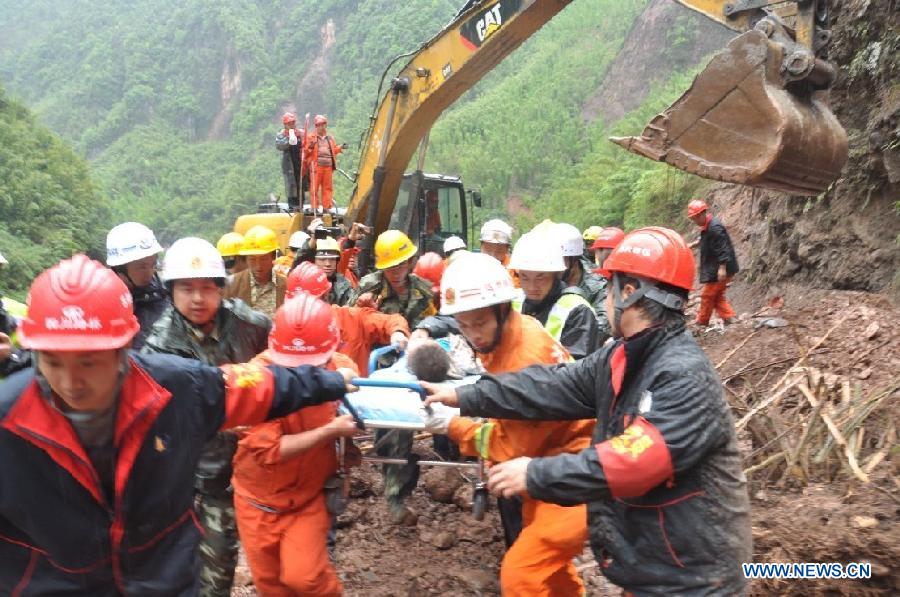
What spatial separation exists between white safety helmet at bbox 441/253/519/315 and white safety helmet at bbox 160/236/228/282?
1246 millimetres

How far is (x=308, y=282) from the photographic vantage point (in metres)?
5.23

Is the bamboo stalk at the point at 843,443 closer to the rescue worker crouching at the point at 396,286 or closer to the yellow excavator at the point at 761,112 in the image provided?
the yellow excavator at the point at 761,112

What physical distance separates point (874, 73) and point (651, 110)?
47.8 ft

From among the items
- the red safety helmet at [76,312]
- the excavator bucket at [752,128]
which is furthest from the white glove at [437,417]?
the excavator bucket at [752,128]

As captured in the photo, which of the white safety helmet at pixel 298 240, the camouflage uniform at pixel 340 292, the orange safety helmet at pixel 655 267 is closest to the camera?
the orange safety helmet at pixel 655 267

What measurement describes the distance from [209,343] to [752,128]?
313 centimetres

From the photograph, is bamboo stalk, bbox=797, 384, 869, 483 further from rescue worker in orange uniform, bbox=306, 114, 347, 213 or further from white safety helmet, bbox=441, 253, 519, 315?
rescue worker in orange uniform, bbox=306, 114, 347, 213

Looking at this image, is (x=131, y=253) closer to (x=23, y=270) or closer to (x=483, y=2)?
(x=483, y=2)

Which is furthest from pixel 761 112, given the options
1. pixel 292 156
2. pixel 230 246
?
pixel 292 156

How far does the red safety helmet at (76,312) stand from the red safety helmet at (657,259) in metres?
1.57

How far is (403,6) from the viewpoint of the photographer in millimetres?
61250

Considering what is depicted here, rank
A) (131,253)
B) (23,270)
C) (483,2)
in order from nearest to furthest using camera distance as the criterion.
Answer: (131,253), (483,2), (23,270)

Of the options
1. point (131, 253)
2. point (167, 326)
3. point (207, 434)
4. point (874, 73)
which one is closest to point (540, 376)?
point (207, 434)

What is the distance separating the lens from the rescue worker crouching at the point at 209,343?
3477 mm
